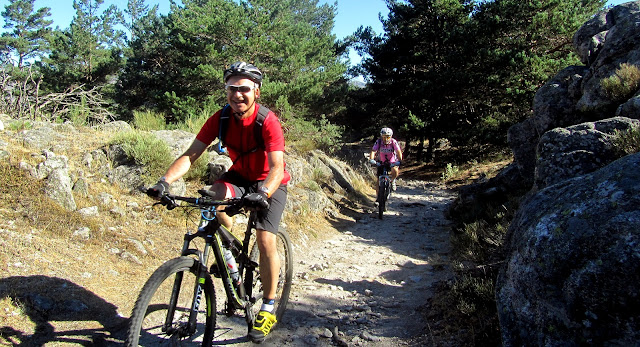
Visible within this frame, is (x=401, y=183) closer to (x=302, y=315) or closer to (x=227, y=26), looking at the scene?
(x=227, y=26)

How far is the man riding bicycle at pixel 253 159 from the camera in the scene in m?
3.07

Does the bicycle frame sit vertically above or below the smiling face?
→ below

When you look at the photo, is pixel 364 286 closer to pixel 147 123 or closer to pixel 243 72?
pixel 243 72

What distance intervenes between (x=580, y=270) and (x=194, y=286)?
2.54 metres

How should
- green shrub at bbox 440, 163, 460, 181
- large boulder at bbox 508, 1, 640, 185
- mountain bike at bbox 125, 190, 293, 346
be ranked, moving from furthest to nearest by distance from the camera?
1. green shrub at bbox 440, 163, 460, 181
2. large boulder at bbox 508, 1, 640, 185
3. mountain bike at bbox 125, 190, 293, 346

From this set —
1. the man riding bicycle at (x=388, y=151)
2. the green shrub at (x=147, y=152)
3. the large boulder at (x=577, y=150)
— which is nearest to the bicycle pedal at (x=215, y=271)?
the green shrub at (x=147, y=152)

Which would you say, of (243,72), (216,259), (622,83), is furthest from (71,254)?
(622,83)

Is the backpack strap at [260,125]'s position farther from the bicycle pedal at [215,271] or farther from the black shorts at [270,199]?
the bicycle pedal at [215,271]

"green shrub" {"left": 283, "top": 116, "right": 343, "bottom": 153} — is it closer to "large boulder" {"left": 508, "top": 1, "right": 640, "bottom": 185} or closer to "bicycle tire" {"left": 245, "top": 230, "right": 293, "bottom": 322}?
"large boulder" {"left": 508, "top": 1, "right": 640, "bottom": 185}

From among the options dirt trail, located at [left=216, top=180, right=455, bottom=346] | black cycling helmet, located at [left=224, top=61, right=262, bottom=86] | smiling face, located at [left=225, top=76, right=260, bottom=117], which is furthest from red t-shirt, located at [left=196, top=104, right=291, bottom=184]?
dirt trail, located at [left=216, top=180, right=455, bottom=346]

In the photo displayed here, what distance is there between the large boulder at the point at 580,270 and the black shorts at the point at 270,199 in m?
1.84

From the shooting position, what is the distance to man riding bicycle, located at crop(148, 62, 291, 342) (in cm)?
307

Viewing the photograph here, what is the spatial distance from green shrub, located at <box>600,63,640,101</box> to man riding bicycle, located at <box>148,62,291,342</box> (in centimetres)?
594

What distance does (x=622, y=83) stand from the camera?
240 inches
